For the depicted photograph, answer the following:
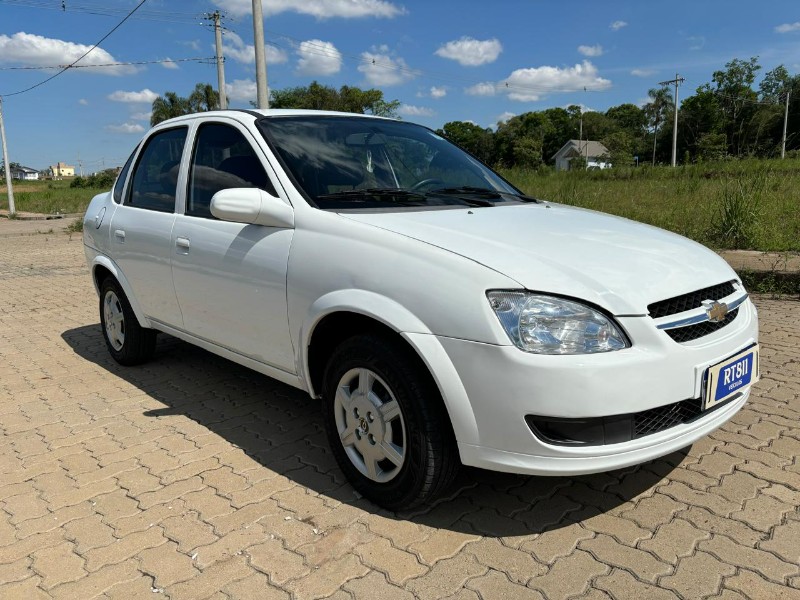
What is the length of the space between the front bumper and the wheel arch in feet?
9.36

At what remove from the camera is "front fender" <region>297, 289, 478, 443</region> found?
7.36ft

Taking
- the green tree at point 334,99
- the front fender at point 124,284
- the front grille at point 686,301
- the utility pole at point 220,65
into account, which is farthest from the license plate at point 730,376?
the green tree at point 334,99

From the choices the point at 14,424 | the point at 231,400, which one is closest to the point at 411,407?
the point at 231,400

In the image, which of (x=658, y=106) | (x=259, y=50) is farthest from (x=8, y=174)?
(x=658, y=106)

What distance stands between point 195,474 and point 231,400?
3.46ft

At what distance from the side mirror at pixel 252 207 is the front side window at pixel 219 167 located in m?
0.16

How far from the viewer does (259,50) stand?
12.5 metres

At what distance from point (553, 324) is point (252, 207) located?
1.51 metres

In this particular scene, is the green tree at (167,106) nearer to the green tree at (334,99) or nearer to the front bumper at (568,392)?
the green tree at (334,99)

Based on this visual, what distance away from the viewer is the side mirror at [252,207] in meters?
2.89

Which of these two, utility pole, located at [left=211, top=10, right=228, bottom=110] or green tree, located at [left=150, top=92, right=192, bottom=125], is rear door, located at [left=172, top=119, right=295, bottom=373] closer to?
utility pole, located at [left=211, top=10, right=228, bottom=110]

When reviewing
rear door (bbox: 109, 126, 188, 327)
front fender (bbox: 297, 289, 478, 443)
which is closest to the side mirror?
front fender (bbox: 297, 289, 478, 443)

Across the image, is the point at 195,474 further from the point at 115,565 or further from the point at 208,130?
the point at 208,130

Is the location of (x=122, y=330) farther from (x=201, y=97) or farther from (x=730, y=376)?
(x=201, y=97)
